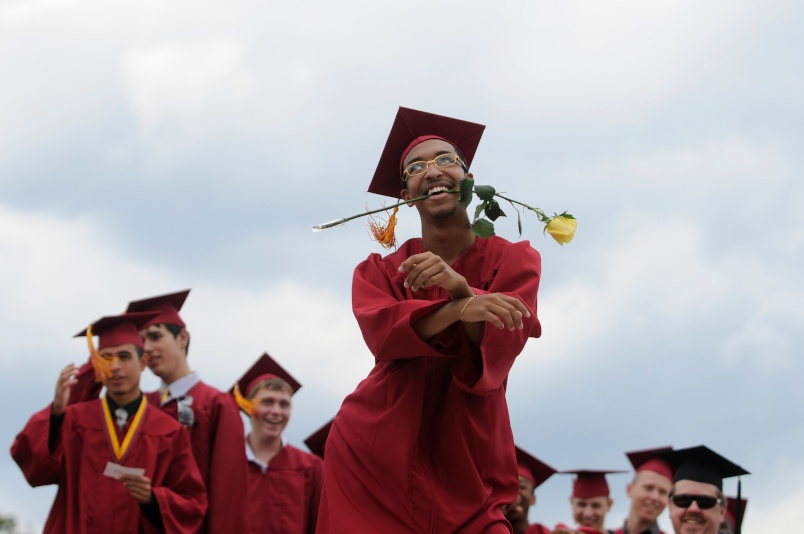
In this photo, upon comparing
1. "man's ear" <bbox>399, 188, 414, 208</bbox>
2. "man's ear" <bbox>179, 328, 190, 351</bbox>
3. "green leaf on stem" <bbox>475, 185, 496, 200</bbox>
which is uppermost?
"man's ear" <bbox>179, 328, 190, 351</bbox>

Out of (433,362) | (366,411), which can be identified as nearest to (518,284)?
(433,362)

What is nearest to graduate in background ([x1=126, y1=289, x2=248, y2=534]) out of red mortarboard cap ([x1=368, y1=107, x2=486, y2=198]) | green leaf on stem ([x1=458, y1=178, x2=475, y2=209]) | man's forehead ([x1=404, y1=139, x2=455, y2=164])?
red mortarboard cap ([x1=368, y1=107, x2=486, y2=198])

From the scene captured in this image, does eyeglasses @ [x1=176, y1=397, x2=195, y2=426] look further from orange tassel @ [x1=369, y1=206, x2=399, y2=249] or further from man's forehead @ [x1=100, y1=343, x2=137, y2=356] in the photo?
orange tassel @ [x1=369, y1=206, x2=399, y2=249]

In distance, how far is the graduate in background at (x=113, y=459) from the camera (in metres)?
7.53

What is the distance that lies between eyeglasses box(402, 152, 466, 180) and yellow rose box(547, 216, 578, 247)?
→ 2.04 feet

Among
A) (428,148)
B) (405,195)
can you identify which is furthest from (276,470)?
(428,148)

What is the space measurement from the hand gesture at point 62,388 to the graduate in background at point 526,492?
9.90 ft

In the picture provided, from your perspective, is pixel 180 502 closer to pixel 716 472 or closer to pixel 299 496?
pixel 299 496

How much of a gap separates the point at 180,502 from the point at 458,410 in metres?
3.60

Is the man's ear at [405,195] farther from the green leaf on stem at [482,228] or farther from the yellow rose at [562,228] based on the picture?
the yellow rose at [562,228]

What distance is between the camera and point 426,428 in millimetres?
4684

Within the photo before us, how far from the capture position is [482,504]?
15.0 feet

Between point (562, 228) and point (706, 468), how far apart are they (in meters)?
3.34

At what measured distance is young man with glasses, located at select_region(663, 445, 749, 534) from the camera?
6.95 m
